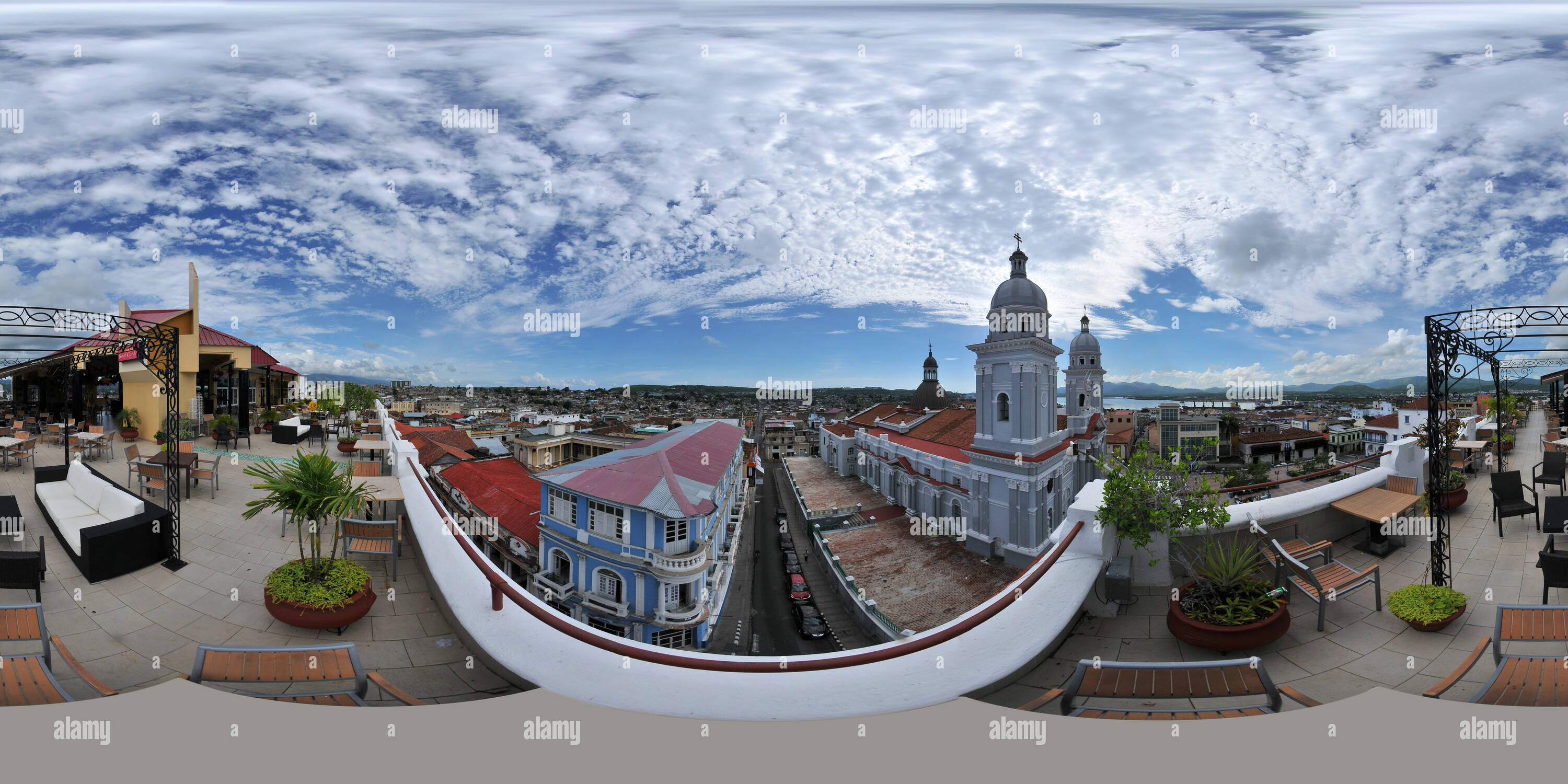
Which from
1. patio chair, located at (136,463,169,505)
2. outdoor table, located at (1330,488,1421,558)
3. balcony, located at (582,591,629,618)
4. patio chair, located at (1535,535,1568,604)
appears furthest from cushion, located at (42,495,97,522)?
patio chair, located at (1535,535,1568,604)

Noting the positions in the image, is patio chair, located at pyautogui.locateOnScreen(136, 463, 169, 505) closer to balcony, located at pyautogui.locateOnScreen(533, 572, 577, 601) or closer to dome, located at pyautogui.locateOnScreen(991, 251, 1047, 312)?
balcony, located at pyautogui.locateOnScreen(533, 572, 577, 601)

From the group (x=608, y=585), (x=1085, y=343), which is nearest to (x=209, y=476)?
(x=608, y=585)

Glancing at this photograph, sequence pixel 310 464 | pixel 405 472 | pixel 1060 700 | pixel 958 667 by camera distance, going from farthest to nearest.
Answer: pixel 405 472 < pixel 310 464 < pixel 958 667 < pixel 1060 700

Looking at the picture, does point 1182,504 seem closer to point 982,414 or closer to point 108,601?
point 108,601

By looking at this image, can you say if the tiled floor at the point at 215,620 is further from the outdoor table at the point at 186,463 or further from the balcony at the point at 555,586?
the balcony at the point at 555,586

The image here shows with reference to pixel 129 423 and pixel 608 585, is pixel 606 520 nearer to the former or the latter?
pixel 608 585

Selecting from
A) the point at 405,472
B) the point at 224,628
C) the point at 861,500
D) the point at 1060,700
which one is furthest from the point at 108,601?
the point at 861,500

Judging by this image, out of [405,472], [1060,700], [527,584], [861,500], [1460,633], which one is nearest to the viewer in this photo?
[1060,700]
